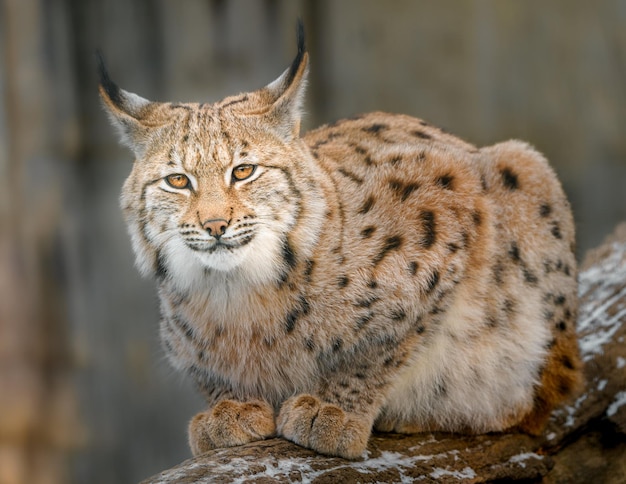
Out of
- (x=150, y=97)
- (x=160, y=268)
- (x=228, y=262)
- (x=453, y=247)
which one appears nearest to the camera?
(x=228, y=262)

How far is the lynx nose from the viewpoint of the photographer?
→ 3295 millimetres

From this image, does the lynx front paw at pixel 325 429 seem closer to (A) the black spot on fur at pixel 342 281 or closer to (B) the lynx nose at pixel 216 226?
(A) the black spot on fur at pixel 342 281

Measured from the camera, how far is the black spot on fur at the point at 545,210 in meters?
4.27

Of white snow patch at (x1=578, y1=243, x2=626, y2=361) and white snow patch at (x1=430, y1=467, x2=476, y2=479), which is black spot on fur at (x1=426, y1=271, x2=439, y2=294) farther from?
white snow patch at (x1=578, y1=243, x2=626, y2=361)

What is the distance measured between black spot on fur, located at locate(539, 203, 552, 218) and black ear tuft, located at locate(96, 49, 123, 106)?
6.77ft

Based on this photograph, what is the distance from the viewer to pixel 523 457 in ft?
13.2

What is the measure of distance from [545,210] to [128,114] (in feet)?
6.72

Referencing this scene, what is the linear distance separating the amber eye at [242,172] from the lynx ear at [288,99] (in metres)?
0.25

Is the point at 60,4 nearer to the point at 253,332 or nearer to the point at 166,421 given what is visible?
the point at 166,421

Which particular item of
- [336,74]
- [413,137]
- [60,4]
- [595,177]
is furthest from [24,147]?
[595,177]

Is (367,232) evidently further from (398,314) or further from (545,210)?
(545,210)

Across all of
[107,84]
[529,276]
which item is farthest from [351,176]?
[107,84]

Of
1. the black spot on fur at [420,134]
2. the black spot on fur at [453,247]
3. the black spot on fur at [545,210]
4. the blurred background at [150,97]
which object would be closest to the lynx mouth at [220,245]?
A: the black spot on fur at [453,247]

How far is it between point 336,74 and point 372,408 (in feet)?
14.9
